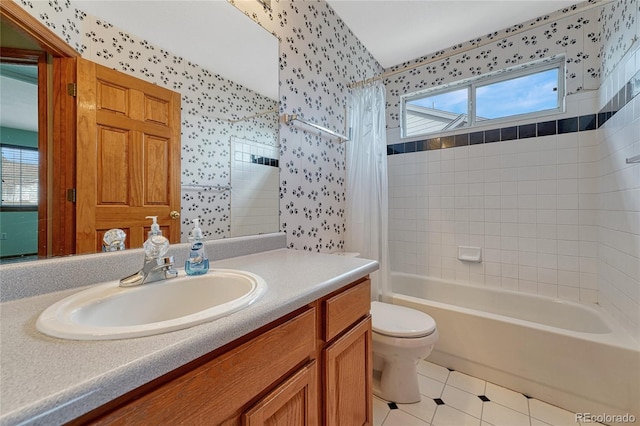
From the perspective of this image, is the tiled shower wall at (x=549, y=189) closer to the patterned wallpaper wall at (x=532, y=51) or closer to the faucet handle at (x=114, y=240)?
the patterned wallpaper wall at (x=532, y=51)

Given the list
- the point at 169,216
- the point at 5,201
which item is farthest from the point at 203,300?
the point at 5,201

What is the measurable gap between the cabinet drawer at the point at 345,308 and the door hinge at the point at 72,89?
3.26 ft

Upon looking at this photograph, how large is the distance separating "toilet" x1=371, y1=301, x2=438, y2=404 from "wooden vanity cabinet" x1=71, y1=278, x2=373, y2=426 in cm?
38

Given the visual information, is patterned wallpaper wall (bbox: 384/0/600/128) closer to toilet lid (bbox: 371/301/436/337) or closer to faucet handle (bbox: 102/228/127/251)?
toilet lid (bbox: 371/301/436/337)

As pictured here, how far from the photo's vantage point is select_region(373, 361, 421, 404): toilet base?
1534mm

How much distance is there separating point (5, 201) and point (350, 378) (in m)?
1.18

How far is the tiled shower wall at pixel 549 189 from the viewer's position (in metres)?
1.54

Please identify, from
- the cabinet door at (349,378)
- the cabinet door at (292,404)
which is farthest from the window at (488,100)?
the cabinet door at (292,404)

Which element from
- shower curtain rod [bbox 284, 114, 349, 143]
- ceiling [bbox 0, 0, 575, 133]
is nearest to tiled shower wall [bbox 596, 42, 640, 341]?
ceiling [bbox 0, 0, 575, 133]

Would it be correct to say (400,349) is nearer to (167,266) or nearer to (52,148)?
(167,266)

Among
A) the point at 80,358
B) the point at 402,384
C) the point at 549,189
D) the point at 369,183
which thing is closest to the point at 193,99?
the point at 80,358

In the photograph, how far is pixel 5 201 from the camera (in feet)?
2.34

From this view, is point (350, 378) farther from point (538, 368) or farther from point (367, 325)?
point (538, 368)

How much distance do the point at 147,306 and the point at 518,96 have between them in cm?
284
